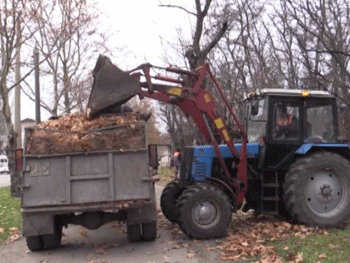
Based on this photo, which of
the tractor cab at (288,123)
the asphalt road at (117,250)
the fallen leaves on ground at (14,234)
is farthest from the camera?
the fallen leaves on ground at (14,234)

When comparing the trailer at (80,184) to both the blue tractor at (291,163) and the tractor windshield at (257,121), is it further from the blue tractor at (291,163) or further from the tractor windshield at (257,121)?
the tractor windshield at (257,121)

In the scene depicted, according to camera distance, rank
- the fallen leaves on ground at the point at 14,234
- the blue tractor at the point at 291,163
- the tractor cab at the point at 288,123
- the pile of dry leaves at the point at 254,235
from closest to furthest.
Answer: the pile of dry leaves at the point at 254,235
the blue tractor at the point at 291,163
the tractor cab at the point at 288,123
the fallen leaves on ground at the point at 14,234

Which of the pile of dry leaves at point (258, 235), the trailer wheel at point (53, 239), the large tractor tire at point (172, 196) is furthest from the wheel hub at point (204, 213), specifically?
the trailer wheel at point (53, 239)

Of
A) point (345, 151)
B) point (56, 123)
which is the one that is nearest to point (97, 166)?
point (56, 123)

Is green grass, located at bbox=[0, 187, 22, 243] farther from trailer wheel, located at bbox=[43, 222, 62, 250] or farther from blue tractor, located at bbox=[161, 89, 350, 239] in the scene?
blue tractor, located at bbox=[161, 89, 350, 239]

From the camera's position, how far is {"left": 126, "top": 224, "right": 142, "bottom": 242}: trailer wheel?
8.86m

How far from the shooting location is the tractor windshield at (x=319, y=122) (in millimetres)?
9891

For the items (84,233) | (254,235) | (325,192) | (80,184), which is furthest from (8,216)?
(325,192)

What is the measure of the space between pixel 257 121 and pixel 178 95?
176 centimetres

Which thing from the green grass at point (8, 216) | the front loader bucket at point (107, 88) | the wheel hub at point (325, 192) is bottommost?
the green grass at point (8, 216)

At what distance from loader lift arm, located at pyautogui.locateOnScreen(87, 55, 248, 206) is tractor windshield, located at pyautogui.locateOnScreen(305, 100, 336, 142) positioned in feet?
4.39

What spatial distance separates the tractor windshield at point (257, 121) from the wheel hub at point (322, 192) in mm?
1328

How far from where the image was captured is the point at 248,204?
10.2 metres

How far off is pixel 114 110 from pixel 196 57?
8.50m
